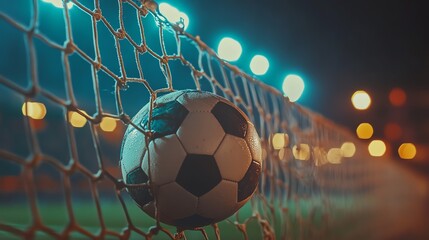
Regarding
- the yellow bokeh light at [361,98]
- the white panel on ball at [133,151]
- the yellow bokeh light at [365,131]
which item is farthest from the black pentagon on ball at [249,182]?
the yellow bokeh light at [365,131]

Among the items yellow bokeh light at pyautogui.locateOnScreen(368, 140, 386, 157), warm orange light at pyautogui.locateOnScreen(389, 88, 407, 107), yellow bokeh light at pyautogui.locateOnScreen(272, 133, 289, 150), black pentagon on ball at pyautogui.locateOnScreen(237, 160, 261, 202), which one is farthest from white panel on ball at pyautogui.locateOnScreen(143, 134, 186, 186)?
yellow bokeh light at pyautogui.locateOnScreen(368, 140, 386, 157)

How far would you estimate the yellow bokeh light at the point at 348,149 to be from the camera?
7.82 meters

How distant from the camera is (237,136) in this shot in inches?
75.0

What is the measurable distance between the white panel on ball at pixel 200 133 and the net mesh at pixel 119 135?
24 cm

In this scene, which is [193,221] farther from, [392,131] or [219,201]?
[392,131]

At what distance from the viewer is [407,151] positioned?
38781 mm

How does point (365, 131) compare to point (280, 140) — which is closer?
point (280, 140)

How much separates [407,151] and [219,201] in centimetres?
3996

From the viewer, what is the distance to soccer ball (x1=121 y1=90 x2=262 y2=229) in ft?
5.79

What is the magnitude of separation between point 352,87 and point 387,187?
1032 centimetres

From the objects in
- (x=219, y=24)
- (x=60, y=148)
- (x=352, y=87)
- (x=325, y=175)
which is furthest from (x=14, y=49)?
(x=352, y=87)

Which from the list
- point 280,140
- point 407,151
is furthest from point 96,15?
point 407,151

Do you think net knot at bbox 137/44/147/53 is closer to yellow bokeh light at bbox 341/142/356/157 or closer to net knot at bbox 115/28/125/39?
net knot at bbox 115/28/125/39

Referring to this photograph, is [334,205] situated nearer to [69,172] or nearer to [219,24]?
[69,172]
